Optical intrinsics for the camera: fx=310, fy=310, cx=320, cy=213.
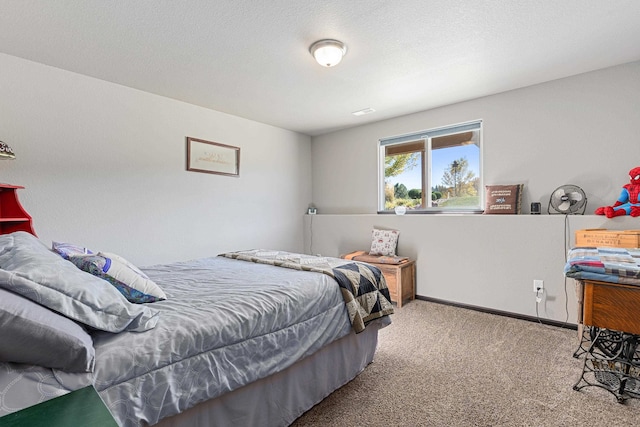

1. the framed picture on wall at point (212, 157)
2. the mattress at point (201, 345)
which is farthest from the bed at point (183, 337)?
the framed picture on wall at point (212, 157)

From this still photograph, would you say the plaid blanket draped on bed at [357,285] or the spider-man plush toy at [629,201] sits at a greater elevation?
the spider-man plush toy at [629,201]

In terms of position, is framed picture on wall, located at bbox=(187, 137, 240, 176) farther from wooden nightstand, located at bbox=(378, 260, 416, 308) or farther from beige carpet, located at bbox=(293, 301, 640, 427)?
beige carpet, located at bbox=(293, 301, 640, 427)

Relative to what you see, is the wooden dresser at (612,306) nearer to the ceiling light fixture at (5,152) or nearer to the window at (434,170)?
the window at (434,170)

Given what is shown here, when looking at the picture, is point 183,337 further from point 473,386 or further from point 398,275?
point 398,275

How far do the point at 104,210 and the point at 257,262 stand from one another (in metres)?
1.71

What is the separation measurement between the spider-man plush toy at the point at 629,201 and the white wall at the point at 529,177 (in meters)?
0.07

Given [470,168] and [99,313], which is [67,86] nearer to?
[99,313]

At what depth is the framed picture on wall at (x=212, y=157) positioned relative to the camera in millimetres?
3736

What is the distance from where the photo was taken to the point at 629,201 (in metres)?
2.60

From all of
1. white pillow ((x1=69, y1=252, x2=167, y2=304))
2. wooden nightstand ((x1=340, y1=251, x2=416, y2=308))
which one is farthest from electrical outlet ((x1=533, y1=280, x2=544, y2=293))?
white pillow ((x1=69, y1=252, x2=167, y2=304))

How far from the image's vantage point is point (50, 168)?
274 centimetres

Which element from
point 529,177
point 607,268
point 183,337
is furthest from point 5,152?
point 529,177

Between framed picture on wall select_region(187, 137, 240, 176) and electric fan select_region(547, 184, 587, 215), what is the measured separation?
11.9ft

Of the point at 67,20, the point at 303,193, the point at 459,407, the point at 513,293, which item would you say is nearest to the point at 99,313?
the point at 459,407
